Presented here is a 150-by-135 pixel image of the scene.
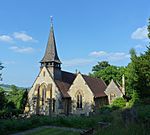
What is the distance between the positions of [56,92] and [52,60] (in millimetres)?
6687

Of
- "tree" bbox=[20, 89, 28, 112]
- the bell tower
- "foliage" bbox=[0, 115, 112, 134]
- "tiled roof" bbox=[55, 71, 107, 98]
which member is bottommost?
"foliage" bbox=[0, 115, 112, 134]

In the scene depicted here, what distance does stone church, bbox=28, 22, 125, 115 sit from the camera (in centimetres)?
4869

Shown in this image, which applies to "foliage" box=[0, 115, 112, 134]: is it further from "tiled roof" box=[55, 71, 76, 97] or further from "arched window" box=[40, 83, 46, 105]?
"arched window" box=[40, 83, 46, 105]

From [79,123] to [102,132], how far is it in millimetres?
16787

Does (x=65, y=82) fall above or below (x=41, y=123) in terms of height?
above

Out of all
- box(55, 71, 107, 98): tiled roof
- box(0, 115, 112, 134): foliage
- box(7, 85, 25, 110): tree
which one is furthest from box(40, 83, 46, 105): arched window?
box(0, 115, 112, 134): foliage

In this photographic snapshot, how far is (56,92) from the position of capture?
48.6 m

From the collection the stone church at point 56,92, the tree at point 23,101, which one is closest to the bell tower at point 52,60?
the stone church at point 56,92

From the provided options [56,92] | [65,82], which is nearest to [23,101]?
[65,82]

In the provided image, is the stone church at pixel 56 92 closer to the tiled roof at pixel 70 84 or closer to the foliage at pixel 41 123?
the tiled roof at pixel 70 84

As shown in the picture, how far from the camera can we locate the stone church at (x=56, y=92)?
160 feet

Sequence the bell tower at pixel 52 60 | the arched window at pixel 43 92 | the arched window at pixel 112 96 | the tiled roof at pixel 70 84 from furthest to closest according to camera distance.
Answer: the arched window at pixel 112 96 < the bell tower at pixel 52 60 < the arched window at pixel 43 92 < the tiled roof at pixel 70 84

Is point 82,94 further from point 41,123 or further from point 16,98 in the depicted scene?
point 41,123

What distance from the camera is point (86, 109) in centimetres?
4916
